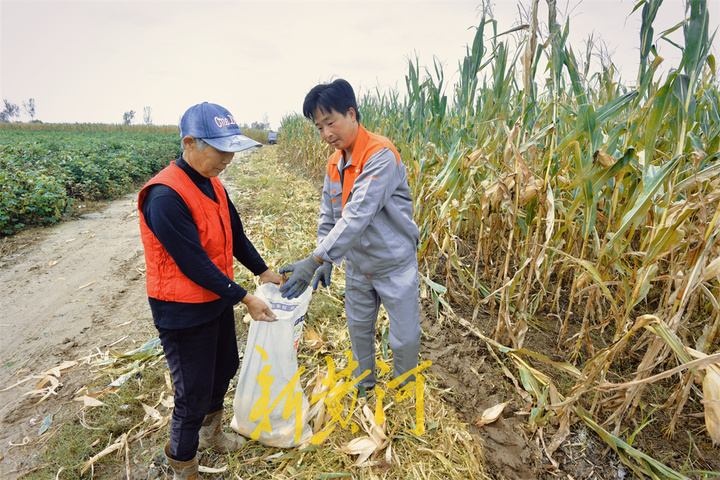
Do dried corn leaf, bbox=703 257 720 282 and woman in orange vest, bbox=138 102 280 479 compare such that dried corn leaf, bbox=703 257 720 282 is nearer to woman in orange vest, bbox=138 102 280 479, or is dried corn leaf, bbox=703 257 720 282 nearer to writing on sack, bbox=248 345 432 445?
writing on sack, bbox=248 345 432 445

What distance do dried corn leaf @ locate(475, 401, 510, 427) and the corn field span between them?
0.69 feet

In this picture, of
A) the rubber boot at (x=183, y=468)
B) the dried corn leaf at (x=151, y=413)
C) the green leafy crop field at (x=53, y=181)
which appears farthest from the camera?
the green leafy crop field at (x=53, y=181)

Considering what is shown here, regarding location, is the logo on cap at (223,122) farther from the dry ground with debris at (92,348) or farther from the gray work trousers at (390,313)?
the dry ground with debris at (92,348)

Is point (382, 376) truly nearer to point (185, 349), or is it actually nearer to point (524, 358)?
point (524, 358)

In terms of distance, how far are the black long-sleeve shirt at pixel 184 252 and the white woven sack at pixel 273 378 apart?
268mm

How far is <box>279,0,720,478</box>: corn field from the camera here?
4.67ft

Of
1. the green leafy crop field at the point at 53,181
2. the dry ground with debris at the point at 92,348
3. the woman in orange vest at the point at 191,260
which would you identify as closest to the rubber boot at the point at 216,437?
the woman in orange vest at the point at 191,260

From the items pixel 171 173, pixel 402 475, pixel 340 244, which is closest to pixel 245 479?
pixel 402 475

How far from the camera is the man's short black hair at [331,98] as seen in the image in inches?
63.7

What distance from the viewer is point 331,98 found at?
5.31 ft

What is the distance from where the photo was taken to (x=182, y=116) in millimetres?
1408

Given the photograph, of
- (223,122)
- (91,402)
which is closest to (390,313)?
(223,122)

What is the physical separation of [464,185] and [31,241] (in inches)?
230

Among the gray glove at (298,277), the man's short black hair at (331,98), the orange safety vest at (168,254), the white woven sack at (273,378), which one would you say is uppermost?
the man's short black hair at (331,98)
